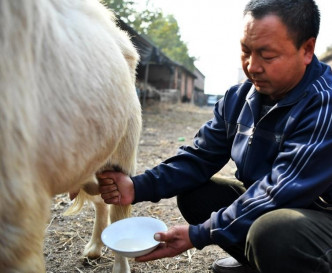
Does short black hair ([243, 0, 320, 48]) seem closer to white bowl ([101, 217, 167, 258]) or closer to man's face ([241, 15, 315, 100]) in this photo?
man's face ([241, 15, 315, 100])

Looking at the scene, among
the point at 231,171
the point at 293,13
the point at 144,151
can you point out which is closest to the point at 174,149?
the point at 144,151

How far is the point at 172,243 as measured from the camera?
1.69 m

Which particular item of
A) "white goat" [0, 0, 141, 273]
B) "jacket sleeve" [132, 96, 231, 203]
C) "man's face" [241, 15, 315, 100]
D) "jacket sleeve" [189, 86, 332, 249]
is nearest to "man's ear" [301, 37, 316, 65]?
"man's face" [241, 15, 315, 100]

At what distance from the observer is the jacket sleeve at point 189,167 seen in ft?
6.64

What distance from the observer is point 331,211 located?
1.61m

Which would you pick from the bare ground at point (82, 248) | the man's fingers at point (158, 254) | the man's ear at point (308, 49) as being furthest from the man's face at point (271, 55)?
the bare ground at point (82, 248)

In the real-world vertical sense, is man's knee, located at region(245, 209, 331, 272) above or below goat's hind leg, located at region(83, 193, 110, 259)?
above

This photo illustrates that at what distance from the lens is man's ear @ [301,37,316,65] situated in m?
1.62

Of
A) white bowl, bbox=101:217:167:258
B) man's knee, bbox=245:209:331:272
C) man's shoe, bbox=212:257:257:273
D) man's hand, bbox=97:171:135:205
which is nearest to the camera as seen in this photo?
man's knee, bbox=245:209:331:272

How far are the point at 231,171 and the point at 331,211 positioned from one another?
331 centimetres

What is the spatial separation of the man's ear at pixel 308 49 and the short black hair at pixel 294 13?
0.02 meters

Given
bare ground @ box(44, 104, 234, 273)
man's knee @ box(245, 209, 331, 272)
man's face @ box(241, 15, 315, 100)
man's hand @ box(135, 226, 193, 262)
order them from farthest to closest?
bare ground @ box(44, 104, 234, 273)
man's hand @ box(135, 226, 193, 262)
man's face @ box(241, 15, 315, 100)
man's knee @ box(245, 209, 331, 272)

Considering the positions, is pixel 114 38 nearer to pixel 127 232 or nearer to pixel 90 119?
pixel 90 119

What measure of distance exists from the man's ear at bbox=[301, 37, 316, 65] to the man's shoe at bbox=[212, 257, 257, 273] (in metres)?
1.24
